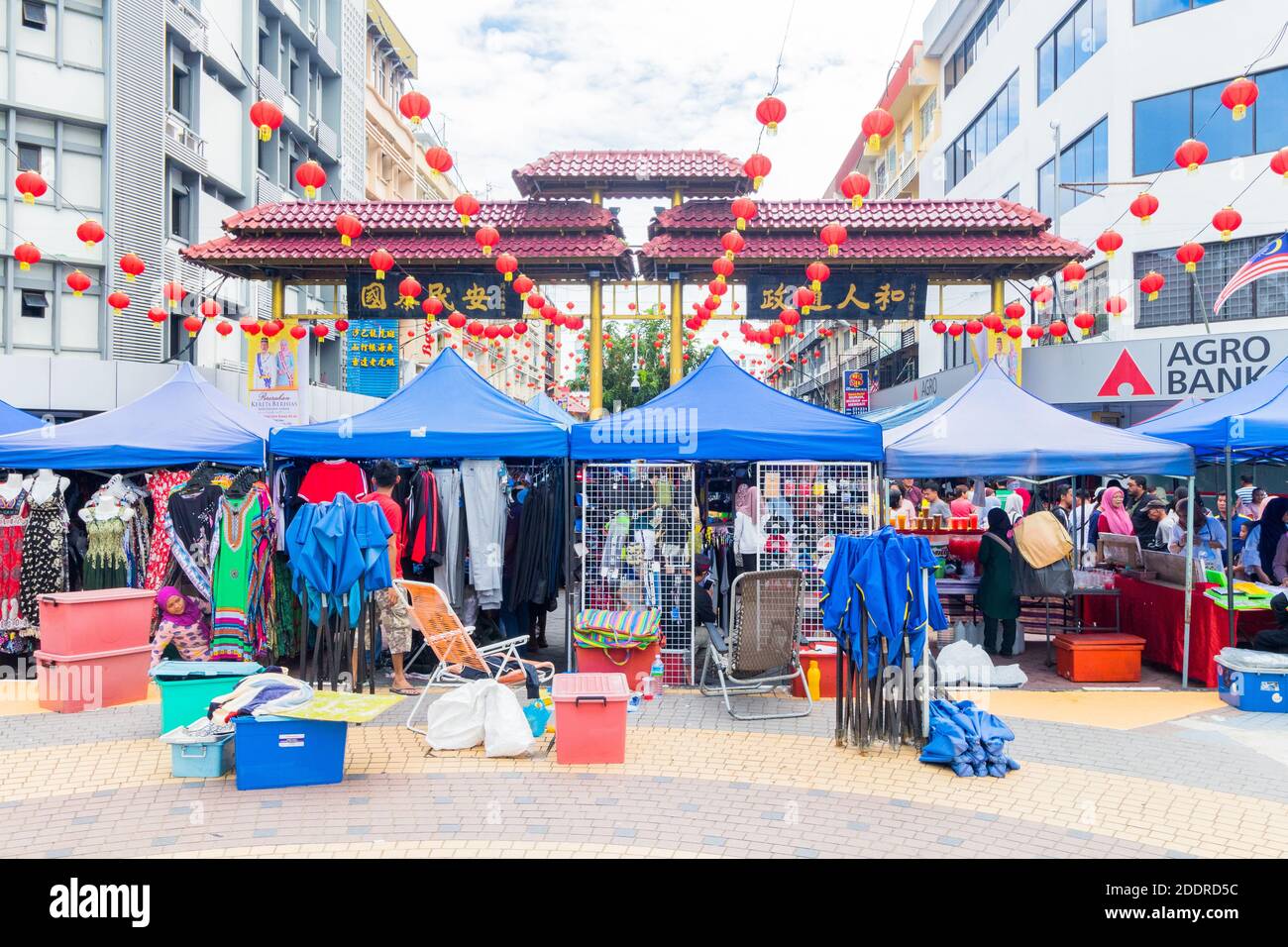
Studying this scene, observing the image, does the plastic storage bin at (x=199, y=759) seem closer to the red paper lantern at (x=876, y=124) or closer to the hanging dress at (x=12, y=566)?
the hanging dress at (x=12, y=566)

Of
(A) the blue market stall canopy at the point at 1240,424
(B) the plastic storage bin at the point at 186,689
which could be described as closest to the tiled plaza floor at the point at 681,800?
(B) the plastic storage bin at the point at 186,689

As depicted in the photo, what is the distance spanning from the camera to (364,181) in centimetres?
3431

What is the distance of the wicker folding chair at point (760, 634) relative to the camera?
7289mm

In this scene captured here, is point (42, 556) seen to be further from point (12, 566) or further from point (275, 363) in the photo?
point (275, 363)

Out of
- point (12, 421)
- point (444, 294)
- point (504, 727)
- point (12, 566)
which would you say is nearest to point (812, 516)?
point (504, 727)

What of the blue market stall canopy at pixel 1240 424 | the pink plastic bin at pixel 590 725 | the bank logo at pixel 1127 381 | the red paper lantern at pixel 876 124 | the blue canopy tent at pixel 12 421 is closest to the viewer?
the pink plastic bin at pixel 590 725

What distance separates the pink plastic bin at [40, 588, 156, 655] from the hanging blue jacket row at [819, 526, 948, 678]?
5.52 meters

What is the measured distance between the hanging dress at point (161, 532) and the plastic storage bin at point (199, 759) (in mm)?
3158

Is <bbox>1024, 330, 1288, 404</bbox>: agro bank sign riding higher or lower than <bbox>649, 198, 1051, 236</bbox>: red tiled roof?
lower

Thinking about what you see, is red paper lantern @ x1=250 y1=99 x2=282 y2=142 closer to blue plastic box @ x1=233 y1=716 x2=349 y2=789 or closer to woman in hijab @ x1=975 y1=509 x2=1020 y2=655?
blue plastic box @ x1=233 y1=716 x2=349 y2=789

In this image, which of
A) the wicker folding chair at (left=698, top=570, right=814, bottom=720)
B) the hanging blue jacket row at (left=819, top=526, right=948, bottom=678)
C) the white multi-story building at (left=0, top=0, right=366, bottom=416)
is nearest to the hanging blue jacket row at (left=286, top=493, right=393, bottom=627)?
the wicker folding chair at (left=698, top=570, right=814, bottom=720)

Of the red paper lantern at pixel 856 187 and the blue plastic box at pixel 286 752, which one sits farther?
the red paper lantern at pixel 856 187

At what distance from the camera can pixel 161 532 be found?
8672 mm

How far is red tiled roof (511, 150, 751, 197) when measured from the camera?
54.0 feet
